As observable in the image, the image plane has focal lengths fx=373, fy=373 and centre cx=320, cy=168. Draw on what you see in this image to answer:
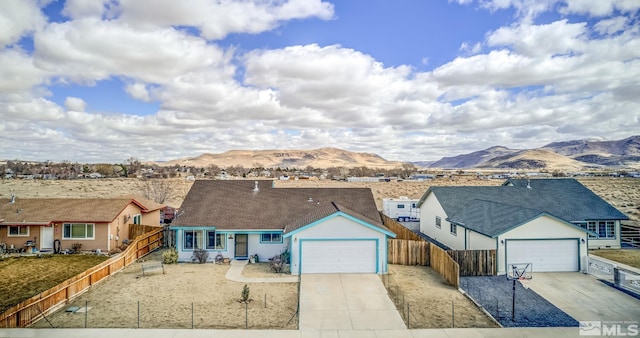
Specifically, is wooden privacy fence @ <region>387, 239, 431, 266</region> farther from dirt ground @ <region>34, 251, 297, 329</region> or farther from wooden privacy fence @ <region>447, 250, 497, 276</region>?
dirt ground @ <region>34, 251, 297, 329</region>

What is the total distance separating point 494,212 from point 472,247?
2667 mm

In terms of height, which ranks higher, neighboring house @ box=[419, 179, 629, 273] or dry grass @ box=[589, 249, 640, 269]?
neighboring house @ box=[419, 179, 629, 273]

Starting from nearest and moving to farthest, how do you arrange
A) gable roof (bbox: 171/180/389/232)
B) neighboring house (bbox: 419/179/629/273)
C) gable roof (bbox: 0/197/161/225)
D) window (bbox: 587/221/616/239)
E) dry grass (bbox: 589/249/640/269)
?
neighboring house (bbox: 419/179/629/273) < dry grass (bbox: 589/249/640/269) < gable roof (bbox: 171/180/389/232) < gable roof (bbox: 0/197/161/225) < window (bbox: 587/221/616/239)

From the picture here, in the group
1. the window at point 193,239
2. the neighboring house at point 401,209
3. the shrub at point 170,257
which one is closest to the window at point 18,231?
the shrub at point 170,257

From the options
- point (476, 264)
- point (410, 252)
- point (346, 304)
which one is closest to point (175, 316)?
point (346, 304)

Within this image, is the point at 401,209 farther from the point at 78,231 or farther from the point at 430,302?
the point at 78,231

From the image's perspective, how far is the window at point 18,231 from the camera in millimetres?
26031

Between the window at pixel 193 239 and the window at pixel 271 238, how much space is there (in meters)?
3.87

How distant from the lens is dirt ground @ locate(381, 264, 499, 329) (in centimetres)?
A: 1361

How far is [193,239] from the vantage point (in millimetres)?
23344

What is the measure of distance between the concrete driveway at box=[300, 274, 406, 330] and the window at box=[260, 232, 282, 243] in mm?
4083

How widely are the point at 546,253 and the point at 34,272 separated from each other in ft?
92.6

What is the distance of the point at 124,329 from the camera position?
1281cm

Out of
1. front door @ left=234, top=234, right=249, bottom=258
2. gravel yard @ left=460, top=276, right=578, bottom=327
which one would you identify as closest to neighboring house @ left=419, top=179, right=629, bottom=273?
gravel yard @ left=460, top=276, right=578, bottom=327
